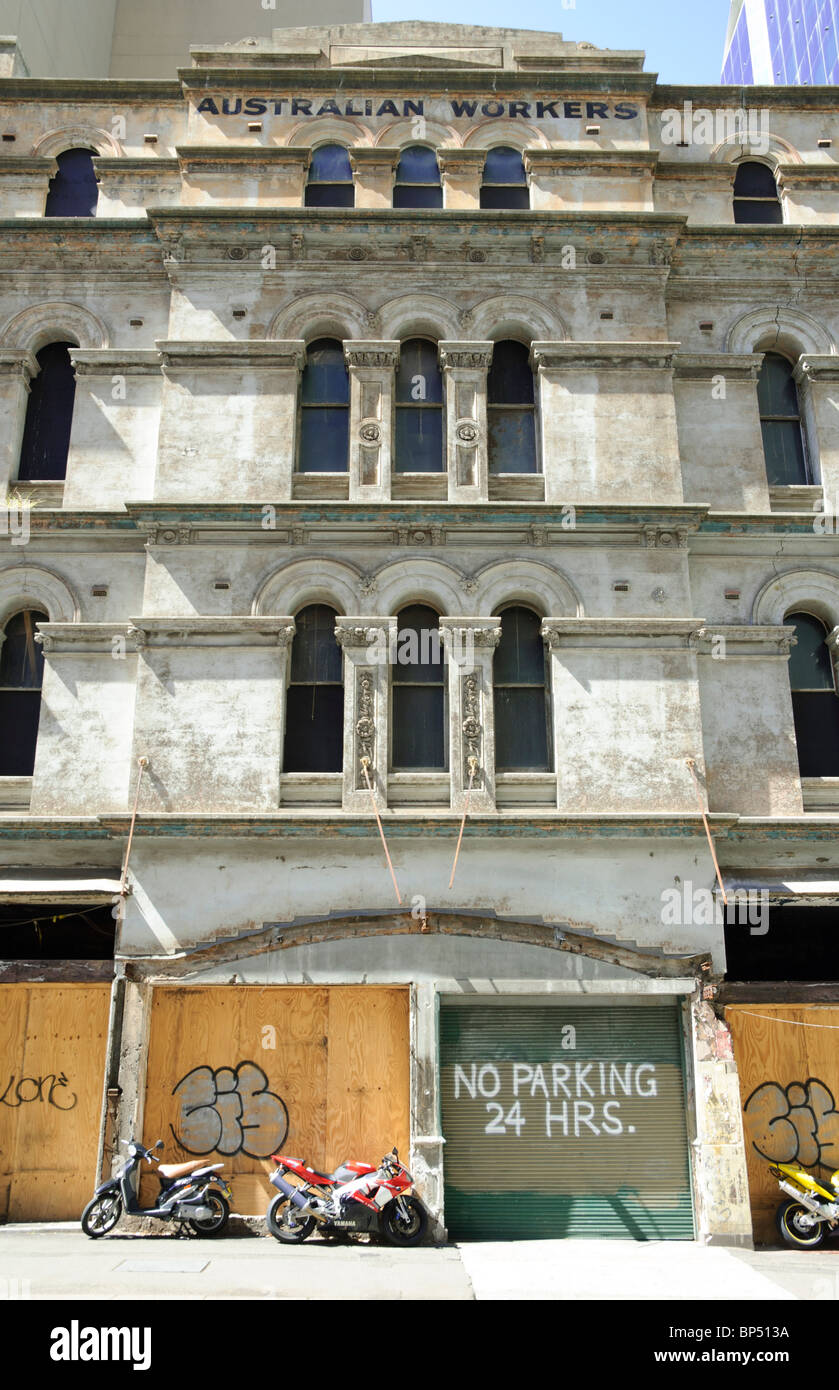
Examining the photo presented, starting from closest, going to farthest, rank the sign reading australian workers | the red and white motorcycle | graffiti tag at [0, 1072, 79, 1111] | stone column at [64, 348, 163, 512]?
the red and white motorcycle
graffiti tag at [0, 1072, 79, 1111]
stone column at [64, 348, 163, 512]
the sign reading australian workers

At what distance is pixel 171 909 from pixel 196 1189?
3.24 metres

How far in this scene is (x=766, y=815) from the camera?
1460 centimetres

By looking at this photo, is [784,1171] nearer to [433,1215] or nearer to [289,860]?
[433,1215]

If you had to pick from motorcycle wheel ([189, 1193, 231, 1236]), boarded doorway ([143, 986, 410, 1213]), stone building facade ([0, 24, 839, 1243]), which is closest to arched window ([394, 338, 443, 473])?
stone building facade ([0, 24, 839, 1243])

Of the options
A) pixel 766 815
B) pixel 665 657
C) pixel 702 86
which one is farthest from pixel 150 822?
pixel 702 86

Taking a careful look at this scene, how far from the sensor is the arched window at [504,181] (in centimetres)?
1747

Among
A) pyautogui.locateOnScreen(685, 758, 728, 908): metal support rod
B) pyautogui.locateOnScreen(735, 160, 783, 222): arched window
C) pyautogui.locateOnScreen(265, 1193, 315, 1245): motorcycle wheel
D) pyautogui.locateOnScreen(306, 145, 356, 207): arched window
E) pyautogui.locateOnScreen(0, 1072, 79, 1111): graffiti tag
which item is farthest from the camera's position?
pyautogui.locateOnScreen(735, 160, 783, 222): arched window

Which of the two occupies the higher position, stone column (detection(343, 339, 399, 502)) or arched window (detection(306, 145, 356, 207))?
arched window (detection(306, 145, 356, 207))

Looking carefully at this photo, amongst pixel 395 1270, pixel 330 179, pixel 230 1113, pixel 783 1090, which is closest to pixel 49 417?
pixel 330 179

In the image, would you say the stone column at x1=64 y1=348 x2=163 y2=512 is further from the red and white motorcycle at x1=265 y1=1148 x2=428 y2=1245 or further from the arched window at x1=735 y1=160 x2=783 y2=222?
the arched window at x1=735 y1=160 x2=783 y2=222

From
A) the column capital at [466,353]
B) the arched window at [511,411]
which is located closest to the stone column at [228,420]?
the column capital at [466,353]

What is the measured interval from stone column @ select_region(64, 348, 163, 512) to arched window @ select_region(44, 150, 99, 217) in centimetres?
287

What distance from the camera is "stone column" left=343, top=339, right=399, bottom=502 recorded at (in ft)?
51.1

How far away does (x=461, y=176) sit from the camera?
57.0ft
